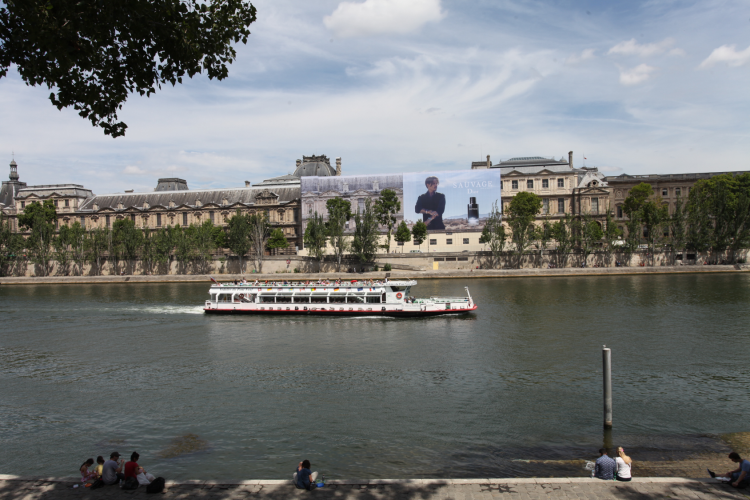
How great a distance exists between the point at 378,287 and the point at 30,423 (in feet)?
112

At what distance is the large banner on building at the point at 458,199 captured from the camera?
11375cm

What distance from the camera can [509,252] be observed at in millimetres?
102562

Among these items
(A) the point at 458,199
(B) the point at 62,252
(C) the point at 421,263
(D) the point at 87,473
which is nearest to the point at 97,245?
(B) the point at 62,252

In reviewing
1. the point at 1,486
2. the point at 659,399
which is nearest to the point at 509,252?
the point at 659,399

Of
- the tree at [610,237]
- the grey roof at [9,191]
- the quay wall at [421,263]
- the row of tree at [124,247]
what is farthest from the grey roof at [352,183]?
the grey roof at [9,191]

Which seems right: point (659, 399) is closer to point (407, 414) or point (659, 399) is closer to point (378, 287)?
point (407, 414)

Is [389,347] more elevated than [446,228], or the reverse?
[446,228]

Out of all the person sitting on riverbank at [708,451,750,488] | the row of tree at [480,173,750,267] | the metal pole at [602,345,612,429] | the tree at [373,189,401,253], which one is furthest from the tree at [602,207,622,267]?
the person sitting on riverbank at [708,451,750,488]

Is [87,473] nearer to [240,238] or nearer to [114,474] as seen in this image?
[114,474]

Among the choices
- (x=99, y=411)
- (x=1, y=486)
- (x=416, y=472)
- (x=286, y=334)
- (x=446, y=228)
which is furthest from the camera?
(x=446, y=228)

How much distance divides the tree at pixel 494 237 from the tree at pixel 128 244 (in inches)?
2586

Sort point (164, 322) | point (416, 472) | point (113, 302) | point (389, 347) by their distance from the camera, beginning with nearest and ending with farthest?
1. point (416, 472)
2. point (389, 347)
3. point (164, 322)
4. point (113, 302)

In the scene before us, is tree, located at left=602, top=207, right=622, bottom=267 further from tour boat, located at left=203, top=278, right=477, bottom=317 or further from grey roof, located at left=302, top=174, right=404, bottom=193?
tour boat, located at left=203, top=278, right=477, bottom=317

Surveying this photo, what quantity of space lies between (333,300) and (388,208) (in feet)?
192
